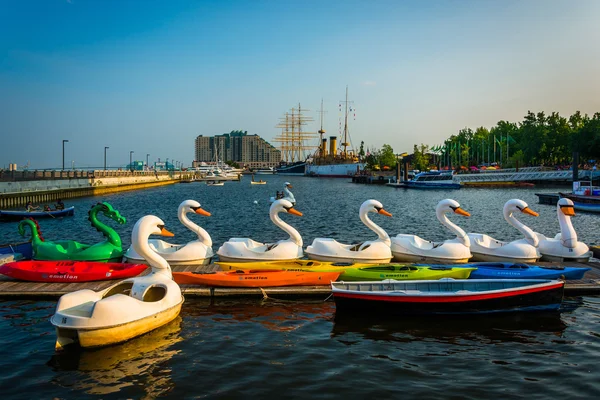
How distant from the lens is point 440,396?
364 inches

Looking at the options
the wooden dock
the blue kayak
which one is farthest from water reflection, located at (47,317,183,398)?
the blue kayak

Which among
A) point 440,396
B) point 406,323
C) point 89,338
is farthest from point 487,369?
point 89,338

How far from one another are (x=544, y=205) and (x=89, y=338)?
53515 millimetres

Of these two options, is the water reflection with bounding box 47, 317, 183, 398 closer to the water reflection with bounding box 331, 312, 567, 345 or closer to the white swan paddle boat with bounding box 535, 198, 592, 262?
the water reflection with bounding box 331, 312, 567, 345

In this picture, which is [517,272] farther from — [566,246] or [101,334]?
[101,334]

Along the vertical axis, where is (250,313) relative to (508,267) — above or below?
below

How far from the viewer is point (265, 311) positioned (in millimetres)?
13969

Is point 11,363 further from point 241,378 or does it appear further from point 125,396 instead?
point 241,378

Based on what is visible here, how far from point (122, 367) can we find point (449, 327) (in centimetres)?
813

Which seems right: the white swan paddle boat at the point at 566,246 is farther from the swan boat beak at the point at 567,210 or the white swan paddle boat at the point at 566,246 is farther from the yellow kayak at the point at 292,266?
the yellow kayak at the point at 292,266

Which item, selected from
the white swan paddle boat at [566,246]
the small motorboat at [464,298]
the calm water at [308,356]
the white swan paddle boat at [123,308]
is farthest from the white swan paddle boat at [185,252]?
the white swan paddle boat at [566,246]

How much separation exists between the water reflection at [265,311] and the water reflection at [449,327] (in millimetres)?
867

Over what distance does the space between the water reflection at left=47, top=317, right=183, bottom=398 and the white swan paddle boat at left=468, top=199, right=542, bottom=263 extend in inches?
488

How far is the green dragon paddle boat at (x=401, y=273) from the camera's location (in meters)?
14.4
